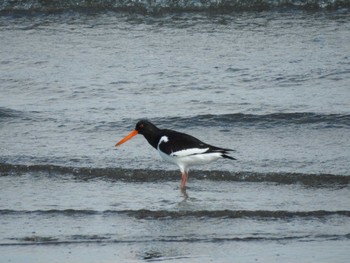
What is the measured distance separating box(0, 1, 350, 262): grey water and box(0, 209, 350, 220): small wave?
0.06ft

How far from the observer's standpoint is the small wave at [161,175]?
341 inches

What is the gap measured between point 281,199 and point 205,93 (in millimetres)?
3835

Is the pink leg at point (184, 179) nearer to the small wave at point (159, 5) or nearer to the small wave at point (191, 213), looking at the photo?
the small wave at point (191, 213)

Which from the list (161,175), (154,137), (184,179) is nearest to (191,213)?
(184,179)

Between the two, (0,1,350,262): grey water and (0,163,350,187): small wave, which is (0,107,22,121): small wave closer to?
(0,1,350,262): grey water

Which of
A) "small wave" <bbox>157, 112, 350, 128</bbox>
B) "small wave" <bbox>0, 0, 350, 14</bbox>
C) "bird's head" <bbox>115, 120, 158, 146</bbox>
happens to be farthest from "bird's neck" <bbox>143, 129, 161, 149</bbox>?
"small wave" <bbox>0, 0, 350, 14</bbox>

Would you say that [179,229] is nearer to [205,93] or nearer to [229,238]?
[229,238]

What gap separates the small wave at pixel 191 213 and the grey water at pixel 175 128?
19 mm

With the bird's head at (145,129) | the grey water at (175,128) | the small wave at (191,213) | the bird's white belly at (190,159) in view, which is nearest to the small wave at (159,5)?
the grey water at (175,128)

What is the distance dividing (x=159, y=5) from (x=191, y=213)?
27.5 feet

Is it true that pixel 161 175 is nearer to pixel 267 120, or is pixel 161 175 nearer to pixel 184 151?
pixel 184 151

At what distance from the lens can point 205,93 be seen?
11.6 meters

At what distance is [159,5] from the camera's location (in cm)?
1548

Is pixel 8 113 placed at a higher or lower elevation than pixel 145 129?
lower
